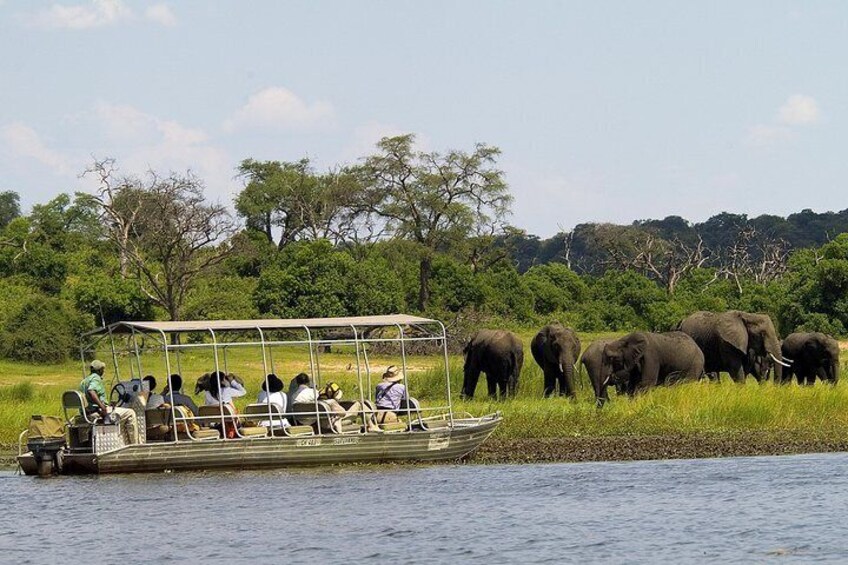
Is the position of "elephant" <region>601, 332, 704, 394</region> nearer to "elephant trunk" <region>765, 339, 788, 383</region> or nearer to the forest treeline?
"elephant trunk" <region>765, 339, 788, 383</region>

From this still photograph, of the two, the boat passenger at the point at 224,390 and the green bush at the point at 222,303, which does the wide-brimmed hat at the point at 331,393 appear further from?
the green bush at the point at 222,303

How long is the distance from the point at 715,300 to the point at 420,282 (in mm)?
11744

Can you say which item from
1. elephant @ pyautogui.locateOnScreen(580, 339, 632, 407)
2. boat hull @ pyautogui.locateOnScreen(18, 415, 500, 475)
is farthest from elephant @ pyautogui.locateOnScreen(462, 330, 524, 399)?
boat hull @ pyautogui.locateOnScreen(18, 415, 500, 475)

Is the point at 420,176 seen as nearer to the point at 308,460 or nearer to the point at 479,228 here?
the point at 479,228

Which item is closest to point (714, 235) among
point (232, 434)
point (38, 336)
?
point (38, 336)

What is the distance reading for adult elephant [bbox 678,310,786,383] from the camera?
1423 inches

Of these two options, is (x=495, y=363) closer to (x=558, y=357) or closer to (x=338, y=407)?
(x=558, y=357)

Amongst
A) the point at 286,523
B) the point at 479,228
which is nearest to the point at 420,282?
the point at 479,228

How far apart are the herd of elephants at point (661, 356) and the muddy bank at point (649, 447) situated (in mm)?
6058

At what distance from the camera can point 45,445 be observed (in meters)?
23.5

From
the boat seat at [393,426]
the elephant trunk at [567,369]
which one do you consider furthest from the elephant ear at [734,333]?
the boat seat at [393,426]

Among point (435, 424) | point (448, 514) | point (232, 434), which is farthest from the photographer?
point (435, 424)

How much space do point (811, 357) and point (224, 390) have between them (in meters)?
17.4

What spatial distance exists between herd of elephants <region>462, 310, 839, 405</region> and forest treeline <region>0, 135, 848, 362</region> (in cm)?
1437
